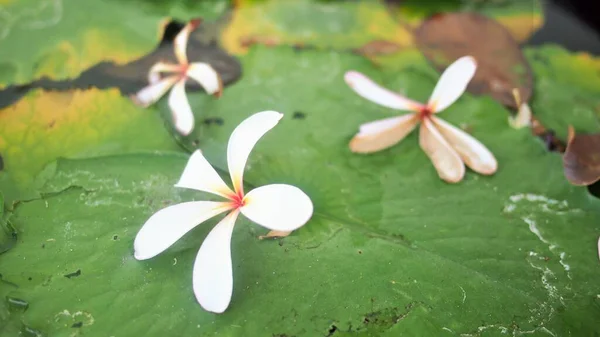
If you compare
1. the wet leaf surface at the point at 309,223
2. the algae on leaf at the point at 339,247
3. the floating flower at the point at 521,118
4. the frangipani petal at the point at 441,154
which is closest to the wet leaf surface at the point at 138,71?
the wet leaf surface at the point at 309,223

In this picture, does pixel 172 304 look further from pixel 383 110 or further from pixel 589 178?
pixel 589 178

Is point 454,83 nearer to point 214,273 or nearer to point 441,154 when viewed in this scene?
point 441,154

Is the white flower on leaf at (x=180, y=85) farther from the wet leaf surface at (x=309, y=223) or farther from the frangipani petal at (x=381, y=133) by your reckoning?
the frangipani petal at (x=381, y=133)

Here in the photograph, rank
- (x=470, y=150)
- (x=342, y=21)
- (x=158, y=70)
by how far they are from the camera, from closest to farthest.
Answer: (x=470, y=150) → (x=158, y=70) → (x=342, y=21)

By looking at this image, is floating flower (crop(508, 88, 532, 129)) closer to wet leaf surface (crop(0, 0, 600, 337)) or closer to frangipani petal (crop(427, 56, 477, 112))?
wet leaf surface (crop(0, 0, 600, 337))

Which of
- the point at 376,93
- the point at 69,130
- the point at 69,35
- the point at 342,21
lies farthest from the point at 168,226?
the point at 342,21
